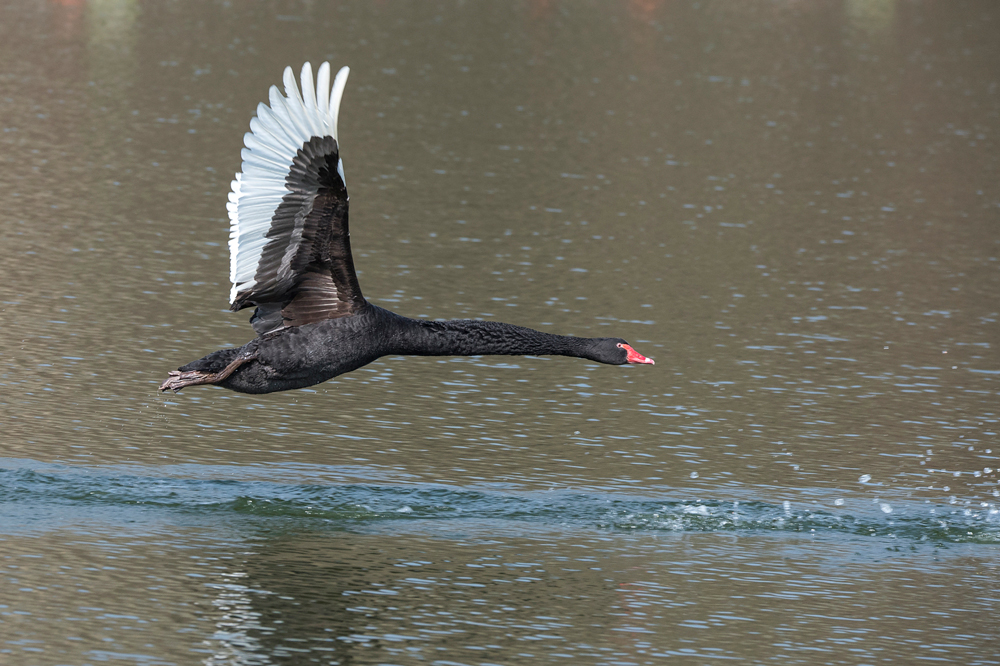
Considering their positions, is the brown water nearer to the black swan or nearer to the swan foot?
the swan foot

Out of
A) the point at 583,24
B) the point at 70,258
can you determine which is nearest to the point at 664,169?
the point at 70,258

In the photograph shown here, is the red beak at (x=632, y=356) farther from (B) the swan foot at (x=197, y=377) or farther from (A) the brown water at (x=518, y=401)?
(B) the swan foot at (x=197, y=377)

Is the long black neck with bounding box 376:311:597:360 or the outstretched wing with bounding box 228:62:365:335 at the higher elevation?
the outstretched wing with bounding box 228:62:365:335

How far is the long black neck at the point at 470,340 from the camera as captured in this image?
14.1 m

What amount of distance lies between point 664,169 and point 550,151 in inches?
110

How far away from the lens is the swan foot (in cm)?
1371

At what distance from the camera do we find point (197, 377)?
1377 centimetres

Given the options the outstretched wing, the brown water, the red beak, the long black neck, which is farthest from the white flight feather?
the red beak

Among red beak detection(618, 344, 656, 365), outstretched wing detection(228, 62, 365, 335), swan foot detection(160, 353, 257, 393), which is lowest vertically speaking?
swan foot detection(160, 353, 257, 393)

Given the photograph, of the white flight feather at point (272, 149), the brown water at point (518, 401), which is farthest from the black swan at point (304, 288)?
the brown water at point (518, 401)

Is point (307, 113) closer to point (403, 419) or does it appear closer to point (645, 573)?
point (645, 573)

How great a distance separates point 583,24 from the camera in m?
62.7

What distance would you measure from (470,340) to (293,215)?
7.45ft

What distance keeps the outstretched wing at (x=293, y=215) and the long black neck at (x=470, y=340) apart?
51 cm
